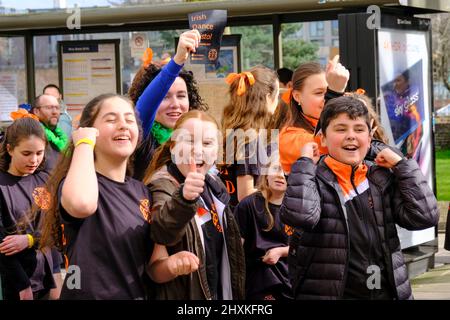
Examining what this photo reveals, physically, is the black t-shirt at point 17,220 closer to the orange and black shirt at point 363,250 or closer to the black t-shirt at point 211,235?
the black t-shirt at point 211,235

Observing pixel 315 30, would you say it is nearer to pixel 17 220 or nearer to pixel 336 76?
pixel 17 220

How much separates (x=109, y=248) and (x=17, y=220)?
2362mm

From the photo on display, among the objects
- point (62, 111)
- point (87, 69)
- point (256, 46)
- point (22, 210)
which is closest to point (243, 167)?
point (22, 210)

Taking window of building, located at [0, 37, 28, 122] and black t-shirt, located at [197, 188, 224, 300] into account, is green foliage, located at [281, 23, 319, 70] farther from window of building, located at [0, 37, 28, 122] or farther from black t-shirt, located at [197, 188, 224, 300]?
black t-shirt, located at [197, 188, 224, 300]

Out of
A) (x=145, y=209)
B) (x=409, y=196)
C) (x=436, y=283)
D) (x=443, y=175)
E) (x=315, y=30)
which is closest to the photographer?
(x=145, y=209)

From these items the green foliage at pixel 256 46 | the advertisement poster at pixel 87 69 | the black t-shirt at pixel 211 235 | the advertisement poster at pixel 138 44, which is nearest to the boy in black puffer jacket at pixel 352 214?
the black t-shirt at pixel 211 235

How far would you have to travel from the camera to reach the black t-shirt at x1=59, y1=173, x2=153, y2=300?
3684 millimetres

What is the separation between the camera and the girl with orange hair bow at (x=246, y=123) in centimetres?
586

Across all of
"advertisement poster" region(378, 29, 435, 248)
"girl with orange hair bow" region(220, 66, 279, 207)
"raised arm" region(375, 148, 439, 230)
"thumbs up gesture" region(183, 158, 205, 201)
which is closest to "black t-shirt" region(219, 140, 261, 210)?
"girl with orange hair bow" region(220, 66, 279, 207)

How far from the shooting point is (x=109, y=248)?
3.70 metres

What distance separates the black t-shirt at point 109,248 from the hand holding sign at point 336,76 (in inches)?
63.6

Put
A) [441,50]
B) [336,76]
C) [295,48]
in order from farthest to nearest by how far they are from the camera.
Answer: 1. [441,50]
2. [295,48]
3. [336,76]

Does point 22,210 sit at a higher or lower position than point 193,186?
lower
